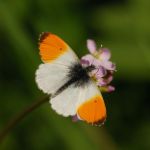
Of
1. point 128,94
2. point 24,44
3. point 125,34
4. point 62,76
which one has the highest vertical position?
point 62,76

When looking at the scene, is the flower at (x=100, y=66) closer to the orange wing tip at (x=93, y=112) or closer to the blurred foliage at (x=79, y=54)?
the orange wing tip at (x=93, y=112)

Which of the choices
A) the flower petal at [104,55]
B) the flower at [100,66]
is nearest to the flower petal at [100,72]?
the flower at [100,66]

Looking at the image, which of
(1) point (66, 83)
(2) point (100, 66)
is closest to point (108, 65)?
(2) point (100, 66)

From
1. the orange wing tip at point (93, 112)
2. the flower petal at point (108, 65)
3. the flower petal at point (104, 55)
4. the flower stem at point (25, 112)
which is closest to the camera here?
the orange wing tip at point (93, 112)

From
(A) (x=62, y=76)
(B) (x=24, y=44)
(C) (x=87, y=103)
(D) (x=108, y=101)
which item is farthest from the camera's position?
(D) (x=108, y=101)

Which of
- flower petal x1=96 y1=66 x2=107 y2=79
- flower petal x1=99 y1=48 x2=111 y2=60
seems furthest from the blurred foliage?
flower petal x1=96 y1=66 x2=107 y2=79

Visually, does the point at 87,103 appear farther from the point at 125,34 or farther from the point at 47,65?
the point at 125,34

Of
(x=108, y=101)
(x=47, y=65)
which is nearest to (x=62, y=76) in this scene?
(x=47, y=65)

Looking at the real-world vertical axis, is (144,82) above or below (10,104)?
below
